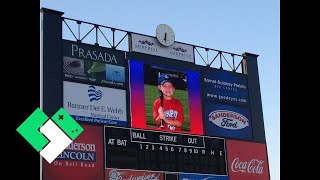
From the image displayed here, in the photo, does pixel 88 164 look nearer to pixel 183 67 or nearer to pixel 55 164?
pixel 55 164

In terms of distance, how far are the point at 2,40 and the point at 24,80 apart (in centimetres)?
29

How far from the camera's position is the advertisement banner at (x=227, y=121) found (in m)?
22.1

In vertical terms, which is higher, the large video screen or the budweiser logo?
the large video screen

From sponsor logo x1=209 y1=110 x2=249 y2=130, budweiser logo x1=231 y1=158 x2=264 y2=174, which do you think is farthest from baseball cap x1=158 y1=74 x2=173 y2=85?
budweiser logo x1=231 y1=158 x2=264 y2=174

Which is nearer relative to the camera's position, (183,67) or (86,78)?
(86,78)

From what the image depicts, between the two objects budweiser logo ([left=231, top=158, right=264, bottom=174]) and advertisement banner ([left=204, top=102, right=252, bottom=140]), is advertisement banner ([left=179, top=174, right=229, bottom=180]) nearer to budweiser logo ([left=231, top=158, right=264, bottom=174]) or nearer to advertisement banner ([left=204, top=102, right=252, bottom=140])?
budweiser logo ([left=231, top=158, right=264, bottom=174])

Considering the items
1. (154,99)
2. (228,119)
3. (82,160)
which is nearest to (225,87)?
(228,119)

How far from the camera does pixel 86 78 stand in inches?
768

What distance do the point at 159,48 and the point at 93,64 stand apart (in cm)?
330

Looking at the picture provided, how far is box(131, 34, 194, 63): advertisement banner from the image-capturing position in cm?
2142

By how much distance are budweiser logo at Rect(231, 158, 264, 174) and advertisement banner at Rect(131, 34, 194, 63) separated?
468cm

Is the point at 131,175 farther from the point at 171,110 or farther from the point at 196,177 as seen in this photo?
the point at 171,110

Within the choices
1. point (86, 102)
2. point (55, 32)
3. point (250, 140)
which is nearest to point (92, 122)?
point (86, 102)
